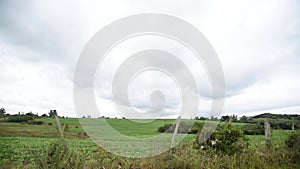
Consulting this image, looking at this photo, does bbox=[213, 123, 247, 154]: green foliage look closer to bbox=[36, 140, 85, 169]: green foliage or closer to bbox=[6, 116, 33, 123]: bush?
bbox=[36, 140, 85, 169]: green foliage

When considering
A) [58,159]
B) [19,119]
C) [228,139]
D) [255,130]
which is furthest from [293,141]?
[19,119]

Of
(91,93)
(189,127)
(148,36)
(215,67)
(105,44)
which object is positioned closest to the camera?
(91,93)

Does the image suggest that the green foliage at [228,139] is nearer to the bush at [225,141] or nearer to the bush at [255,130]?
the bush at [225,141]

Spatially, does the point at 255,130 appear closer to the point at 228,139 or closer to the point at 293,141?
the point at 293,141

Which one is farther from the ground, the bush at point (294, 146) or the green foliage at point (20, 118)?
the green foliage at point (20, 118)

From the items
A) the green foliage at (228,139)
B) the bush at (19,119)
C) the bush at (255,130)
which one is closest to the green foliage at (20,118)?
the bush at (19,119)

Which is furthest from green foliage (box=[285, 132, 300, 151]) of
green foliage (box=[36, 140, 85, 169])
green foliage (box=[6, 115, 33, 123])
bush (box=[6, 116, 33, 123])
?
green foliage (box=[6, 115, 33, 123])

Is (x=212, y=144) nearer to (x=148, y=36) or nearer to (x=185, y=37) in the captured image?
(x=185, y=37)

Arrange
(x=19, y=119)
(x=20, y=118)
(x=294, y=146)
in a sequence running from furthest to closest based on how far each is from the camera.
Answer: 1. (x=20, y=118)
2. (x=19, y=119)
3. (x=294, y=146)

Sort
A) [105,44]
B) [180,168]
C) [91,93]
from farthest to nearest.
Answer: [105,44], [91,93], [180,168]

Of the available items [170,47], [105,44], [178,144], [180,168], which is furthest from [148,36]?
[180,168]

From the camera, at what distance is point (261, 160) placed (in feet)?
20.8

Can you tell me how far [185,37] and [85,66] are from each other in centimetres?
470

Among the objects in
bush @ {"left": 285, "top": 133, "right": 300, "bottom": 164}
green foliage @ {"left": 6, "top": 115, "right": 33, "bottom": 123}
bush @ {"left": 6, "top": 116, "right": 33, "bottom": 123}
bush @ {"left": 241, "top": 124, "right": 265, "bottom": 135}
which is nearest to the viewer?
bush @ {"left": 285, "top": 133, "right": 300, "bottom": 164}
